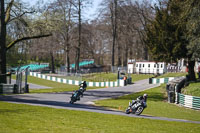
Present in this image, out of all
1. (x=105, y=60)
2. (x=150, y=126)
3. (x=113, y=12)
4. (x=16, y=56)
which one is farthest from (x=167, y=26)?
(x=105, y=60)

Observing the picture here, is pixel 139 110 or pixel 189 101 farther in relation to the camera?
pixel 189 101

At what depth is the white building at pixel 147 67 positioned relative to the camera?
52.3 metres

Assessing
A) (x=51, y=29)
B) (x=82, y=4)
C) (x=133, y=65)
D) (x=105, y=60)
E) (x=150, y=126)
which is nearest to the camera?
(x=150, y=126)

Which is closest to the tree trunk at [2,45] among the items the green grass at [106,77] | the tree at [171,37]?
the tree at [171,37]

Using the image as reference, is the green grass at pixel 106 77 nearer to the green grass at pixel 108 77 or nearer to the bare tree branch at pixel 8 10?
the green grass at pixel 108 77

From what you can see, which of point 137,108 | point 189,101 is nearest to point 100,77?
point 189,101

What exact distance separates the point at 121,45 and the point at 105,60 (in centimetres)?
2617

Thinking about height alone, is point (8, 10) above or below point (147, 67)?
above

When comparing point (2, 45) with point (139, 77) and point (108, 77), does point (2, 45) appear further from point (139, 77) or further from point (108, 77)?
point (139, 77)

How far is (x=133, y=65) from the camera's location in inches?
2192

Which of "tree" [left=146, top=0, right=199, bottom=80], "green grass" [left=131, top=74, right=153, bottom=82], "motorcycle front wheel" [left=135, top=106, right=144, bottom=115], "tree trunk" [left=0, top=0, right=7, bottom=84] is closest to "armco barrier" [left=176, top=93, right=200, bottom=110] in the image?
"tree" [left=146, top=0, right=199, bottom=80]

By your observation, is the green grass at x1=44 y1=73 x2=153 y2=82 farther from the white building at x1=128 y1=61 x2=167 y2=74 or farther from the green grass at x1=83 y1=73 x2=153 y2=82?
the white building at x1=128 y1=61 x2=167 y2=74

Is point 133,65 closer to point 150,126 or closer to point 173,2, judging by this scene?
point 173,2

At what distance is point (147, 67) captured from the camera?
5397 cm
